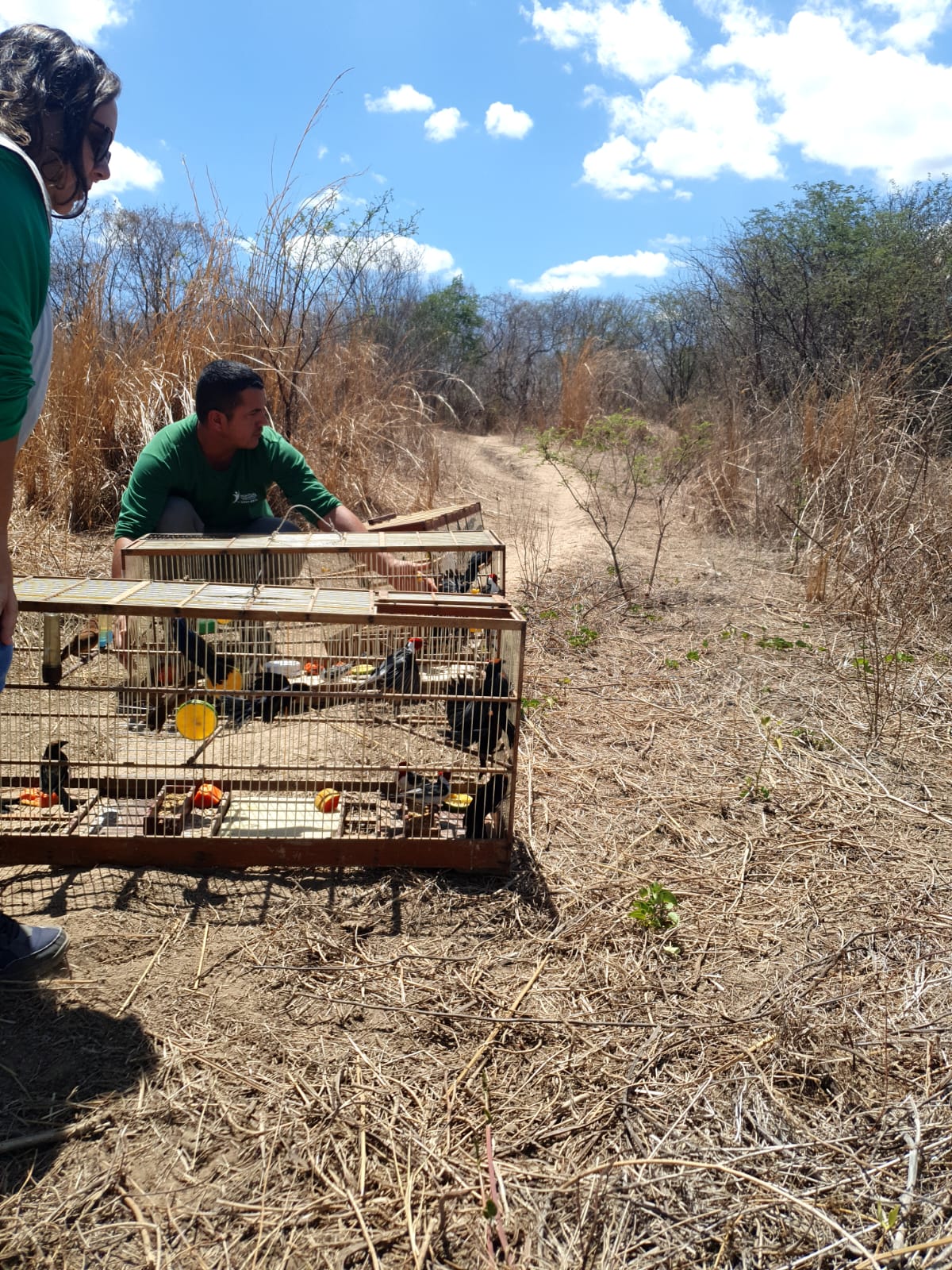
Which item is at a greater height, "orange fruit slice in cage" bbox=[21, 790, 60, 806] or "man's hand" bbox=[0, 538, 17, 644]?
"man's hand" bbox=[0, 538, 17, 644]

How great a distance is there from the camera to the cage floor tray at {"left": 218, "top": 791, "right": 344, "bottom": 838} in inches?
76.5

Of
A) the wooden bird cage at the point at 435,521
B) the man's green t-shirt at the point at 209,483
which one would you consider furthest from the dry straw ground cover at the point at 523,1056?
the man's green t-shirt at the point at 209,483

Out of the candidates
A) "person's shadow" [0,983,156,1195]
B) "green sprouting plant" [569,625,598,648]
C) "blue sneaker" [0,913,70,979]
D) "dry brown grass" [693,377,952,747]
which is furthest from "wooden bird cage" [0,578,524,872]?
"green sprouting plant" [569,625,598,648]

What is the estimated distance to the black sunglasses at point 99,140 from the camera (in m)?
1.31

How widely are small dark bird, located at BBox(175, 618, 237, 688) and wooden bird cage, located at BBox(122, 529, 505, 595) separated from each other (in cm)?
33

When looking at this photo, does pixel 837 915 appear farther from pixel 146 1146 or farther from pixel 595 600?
pixel 595 600

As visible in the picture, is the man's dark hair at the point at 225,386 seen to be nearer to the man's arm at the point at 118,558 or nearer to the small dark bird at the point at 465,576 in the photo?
the man's arm at the point at 118,558

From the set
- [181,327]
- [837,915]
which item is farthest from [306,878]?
[181,327]

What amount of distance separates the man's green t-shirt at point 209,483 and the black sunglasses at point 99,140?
6.36 ft

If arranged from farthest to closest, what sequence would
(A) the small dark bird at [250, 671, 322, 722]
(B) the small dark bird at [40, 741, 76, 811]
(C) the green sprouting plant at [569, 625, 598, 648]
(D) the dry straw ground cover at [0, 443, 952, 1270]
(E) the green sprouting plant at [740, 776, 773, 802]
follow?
(C) the green sprouting plant at [569, 625, 598, 648]
(E) the green sprouting plant at [740, 776, 773, 802]
(B) the small dark bird at [40, 741, 76, 811]
(A) the small dark bird at [250, 671, 322, 722]
(D) the dry straw ground cover at [0, 443, 952, 1270]

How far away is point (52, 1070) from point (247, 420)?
94.1 inches

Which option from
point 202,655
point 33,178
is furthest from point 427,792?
point 33,178

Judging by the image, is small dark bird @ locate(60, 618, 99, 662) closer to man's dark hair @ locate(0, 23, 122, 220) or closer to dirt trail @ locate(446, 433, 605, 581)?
man's dark hair @ locate(0, 23, 122, 220)

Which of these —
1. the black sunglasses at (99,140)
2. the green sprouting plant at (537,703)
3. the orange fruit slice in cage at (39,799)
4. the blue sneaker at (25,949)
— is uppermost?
the black sunglasses at (99,140)
